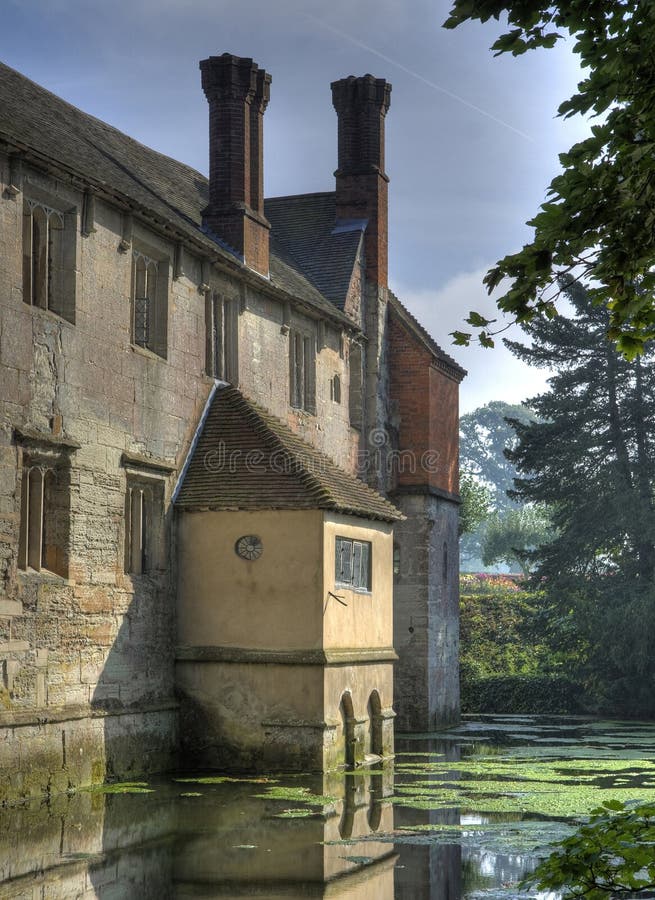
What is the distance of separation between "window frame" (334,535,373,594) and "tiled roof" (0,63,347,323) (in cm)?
527

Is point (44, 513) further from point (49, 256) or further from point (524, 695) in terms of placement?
point (524, 695)

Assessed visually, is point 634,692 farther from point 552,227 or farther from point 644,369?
point 552,227

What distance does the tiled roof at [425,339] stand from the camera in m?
31.0

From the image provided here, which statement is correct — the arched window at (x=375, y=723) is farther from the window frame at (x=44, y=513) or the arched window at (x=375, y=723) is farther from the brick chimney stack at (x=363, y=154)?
the brick chimney stack at (x=363, y=154)

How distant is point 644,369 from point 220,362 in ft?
59.9

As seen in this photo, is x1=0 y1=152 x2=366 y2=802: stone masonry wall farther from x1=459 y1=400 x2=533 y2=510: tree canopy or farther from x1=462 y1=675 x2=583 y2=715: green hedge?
x1=459 y1=400 x2=533 y2=510: tree canopy

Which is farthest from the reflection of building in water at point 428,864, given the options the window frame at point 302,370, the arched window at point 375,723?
the window frame at point 302,370

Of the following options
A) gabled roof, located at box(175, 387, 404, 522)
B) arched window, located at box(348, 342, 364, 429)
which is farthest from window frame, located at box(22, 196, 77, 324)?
arched window, located at box(348, 342, 364, 429)

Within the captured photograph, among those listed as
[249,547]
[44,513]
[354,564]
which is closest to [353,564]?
[354,564]

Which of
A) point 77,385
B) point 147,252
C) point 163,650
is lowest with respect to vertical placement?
point 163,650

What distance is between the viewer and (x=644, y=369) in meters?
37.8

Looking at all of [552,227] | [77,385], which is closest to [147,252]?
[77,385]

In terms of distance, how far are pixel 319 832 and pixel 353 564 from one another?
26.2ft

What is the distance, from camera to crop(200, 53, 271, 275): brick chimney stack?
24688 mm
